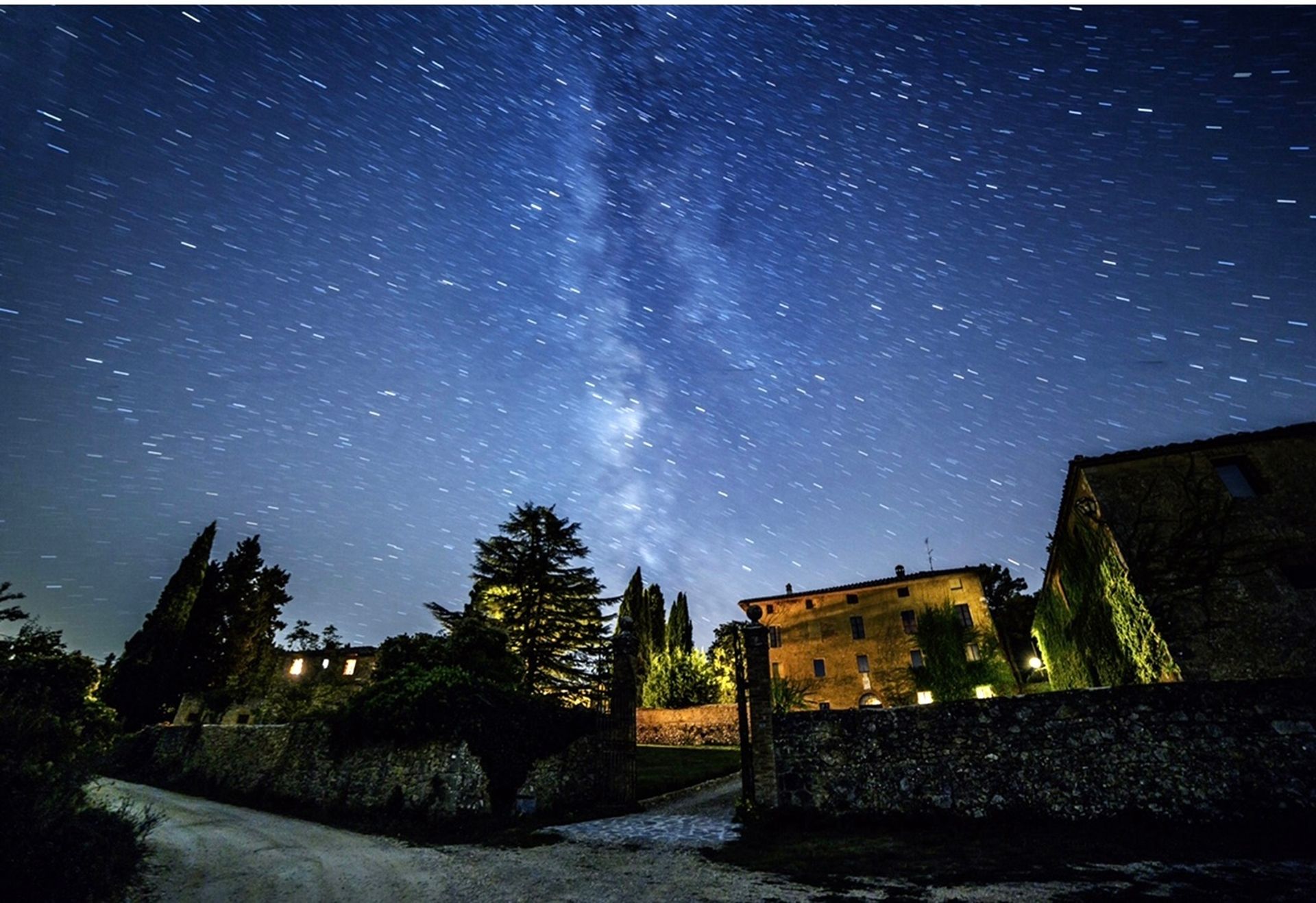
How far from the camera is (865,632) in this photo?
1455 inches

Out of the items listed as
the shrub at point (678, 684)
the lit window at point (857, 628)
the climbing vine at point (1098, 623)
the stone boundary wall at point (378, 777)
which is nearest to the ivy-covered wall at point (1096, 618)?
the climbing vine at point (1098, 623)

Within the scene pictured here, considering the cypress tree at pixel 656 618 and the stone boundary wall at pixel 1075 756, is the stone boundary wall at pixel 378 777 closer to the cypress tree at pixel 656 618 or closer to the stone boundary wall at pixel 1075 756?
the stone boundary wall at pixel 1075 756

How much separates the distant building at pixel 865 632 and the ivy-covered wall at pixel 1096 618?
39.1 feet

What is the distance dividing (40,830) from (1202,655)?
23474 millimetres

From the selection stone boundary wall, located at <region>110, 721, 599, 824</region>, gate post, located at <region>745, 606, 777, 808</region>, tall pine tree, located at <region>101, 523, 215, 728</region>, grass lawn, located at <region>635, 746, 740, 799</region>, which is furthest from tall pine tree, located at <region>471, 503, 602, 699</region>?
tall pine tree, located at <region>101, 523, 215, 728</region>

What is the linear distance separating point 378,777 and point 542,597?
1633 cm

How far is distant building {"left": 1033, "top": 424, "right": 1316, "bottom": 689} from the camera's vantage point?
47.3 feet

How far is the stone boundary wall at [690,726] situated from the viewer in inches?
1206

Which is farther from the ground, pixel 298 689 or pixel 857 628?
pixel 857 628

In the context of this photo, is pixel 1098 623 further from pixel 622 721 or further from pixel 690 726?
pixel 690 726

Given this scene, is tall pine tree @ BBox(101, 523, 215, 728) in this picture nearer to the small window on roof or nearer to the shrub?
the shrub

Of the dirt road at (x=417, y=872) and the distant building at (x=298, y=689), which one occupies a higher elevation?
the distant building at (x=298, y=689)

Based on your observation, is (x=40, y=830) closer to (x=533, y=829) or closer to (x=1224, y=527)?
(x=533, y=829)

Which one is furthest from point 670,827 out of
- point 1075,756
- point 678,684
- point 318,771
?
point 678,684
